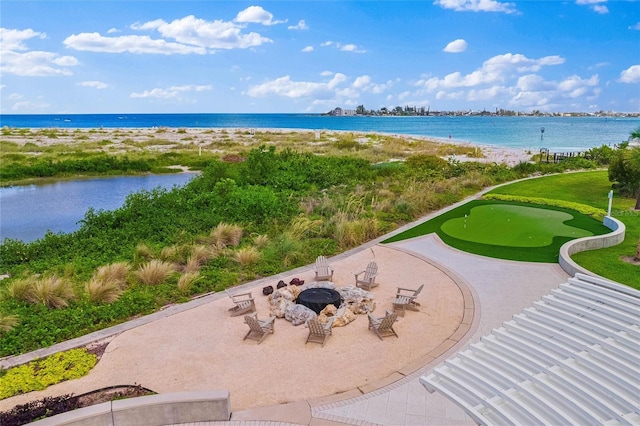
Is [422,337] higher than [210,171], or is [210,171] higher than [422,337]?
[210,171]

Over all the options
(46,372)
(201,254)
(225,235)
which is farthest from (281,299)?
(225,235)

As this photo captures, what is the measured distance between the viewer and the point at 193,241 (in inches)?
582

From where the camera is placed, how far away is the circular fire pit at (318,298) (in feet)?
33.1

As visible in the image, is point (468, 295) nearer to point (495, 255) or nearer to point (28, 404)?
point (495, 255)

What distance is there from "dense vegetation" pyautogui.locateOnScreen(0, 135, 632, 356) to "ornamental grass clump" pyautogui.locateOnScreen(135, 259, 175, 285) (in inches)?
1.0

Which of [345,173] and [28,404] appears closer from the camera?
[28,404]

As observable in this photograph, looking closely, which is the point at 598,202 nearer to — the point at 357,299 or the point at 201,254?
the point at 357,299

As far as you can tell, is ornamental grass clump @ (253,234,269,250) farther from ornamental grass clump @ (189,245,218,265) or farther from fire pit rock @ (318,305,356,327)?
fire pit rock @ (318,305,356,327)

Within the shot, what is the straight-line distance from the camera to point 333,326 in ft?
31.4

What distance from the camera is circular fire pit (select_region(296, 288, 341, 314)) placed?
1009 centimetres

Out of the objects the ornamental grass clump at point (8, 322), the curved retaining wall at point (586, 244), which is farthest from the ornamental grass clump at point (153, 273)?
the curved retaining wall at point (586, 244)

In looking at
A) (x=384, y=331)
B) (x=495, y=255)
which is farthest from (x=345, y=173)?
(x=384, y=331)

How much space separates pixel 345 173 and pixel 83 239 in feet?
52.0

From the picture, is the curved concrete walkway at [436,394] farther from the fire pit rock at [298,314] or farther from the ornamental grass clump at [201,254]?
the ornamental grass clump at [201,254]
